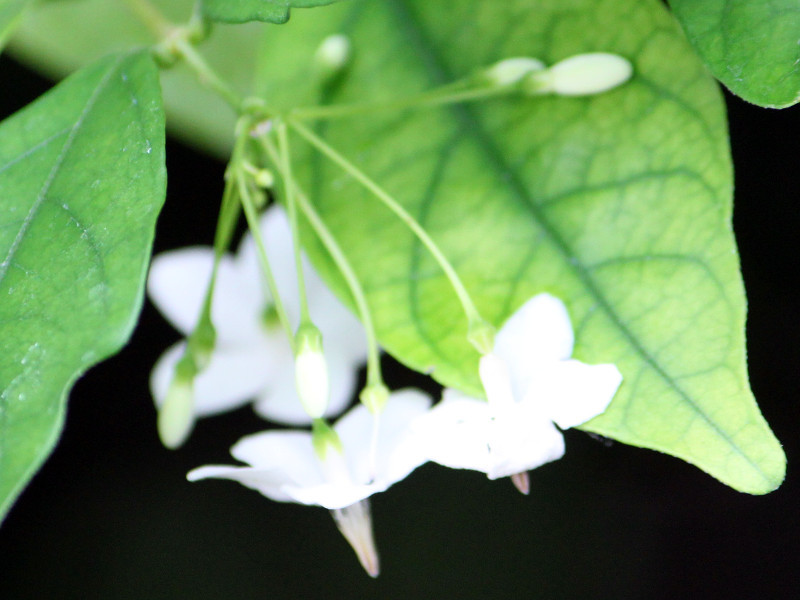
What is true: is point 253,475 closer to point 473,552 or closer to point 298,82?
point 298,82

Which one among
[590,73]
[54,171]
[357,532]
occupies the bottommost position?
[357,532]

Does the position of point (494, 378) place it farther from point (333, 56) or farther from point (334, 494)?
point (333, 56)

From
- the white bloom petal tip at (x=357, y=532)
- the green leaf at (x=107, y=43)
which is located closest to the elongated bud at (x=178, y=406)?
the white bloom petal tip at (x=357, y=532)

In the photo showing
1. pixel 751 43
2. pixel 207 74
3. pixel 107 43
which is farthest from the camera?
pixel 107 43

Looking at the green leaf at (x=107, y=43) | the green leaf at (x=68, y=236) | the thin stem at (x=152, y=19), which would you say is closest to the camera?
the green leaf at (x=68, y=236)

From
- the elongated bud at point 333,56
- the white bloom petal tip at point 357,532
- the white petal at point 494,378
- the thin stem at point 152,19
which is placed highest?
the thin stem at point 152,19

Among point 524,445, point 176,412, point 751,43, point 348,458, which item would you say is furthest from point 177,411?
point 751,43

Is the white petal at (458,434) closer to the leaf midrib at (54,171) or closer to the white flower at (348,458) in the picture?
the white flower at (348,458)

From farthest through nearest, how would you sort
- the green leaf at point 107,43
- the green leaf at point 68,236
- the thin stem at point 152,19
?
the green leaf at point 107,43 → the thin stem at point 152,19 → the green leaf at point 68,236
